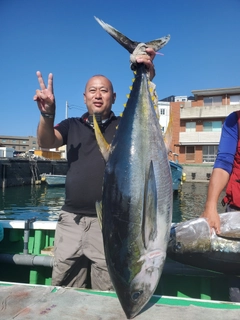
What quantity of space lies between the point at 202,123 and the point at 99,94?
3532cm

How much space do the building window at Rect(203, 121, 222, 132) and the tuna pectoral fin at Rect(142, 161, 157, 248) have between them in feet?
118

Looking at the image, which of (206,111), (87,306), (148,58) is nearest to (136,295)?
(87,306)

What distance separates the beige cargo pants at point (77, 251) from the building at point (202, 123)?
33.4m

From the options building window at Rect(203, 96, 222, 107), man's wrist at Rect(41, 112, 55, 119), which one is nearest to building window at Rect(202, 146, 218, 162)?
building window at Rect(203, 96, 222, 107)

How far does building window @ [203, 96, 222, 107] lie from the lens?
36338 millimetres

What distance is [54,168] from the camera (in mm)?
34594

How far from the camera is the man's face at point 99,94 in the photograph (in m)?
2.76

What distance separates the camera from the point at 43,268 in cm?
372

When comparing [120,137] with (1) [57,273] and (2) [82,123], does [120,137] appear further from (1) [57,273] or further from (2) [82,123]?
(1) [57,273]

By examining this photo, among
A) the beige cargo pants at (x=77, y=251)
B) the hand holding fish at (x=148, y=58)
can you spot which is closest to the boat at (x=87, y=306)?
the beige cargo pants at (x=77, y=251)

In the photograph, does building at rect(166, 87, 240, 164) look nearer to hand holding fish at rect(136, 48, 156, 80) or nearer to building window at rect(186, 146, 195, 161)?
building window at rect(186, 146, 195, 161)

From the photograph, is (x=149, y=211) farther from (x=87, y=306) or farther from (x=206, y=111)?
(x=206, y=111)

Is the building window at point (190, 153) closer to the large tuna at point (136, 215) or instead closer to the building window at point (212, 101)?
the building window at point (212, 101)

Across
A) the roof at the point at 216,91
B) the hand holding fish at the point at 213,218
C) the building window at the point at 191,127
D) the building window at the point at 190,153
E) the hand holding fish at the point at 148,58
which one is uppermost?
the roof at the point at 216,91
